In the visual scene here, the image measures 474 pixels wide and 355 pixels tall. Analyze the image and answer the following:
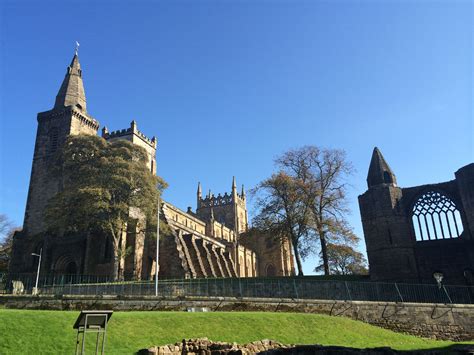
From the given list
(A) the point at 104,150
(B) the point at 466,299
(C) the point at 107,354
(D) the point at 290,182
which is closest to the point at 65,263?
(A) the point at 104,150

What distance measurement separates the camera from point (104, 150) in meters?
37.2

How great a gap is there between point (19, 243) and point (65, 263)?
7.32 meters

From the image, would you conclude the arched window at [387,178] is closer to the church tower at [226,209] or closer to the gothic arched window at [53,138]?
the gothic arched window at [53,138]

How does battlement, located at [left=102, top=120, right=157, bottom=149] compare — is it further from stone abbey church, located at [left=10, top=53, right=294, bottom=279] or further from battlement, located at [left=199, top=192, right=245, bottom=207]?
battlement, located at [left=199, top=192, right=245, bottom=207]

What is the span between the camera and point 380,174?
3472 centimetres

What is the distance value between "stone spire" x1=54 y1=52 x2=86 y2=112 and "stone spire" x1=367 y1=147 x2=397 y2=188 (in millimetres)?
38583

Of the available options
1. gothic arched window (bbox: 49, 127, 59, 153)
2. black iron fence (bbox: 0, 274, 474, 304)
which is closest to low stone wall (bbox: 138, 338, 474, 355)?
black iron fence (bbox: 0, 274, 474, 304)

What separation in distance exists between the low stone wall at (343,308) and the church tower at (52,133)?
93.6 feet

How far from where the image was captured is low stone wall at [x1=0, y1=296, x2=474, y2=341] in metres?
20.2

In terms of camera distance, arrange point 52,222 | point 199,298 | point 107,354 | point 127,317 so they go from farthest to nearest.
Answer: point 52,222
point 199,298
point 127,317
point 107,354

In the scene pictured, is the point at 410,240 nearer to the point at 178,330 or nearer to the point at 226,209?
the point at 178,330

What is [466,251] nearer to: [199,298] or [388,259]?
[388,259]

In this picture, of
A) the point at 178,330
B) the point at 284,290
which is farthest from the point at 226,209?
the point at 178,330

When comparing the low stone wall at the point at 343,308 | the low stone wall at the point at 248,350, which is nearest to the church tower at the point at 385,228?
the low stone wall at the point at 343,308
